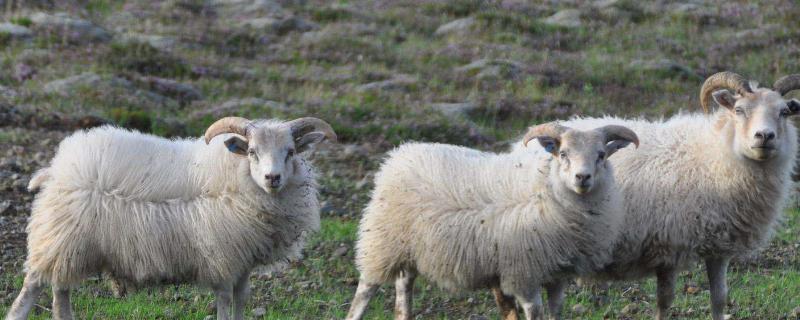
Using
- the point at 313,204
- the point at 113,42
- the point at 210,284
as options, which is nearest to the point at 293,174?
the point at 313,204

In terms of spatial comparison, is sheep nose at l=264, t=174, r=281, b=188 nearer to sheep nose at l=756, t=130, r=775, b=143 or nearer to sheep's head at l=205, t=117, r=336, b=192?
sheep's head at l=205, t=117, r=336, b=192

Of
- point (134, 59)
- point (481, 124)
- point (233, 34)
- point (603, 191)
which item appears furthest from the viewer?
point (233, 34)

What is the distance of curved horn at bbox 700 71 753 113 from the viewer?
29.0 ft

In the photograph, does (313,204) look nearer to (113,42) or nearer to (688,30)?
(113,42)

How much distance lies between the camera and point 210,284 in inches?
319

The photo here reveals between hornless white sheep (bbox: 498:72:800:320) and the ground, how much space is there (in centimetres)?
82

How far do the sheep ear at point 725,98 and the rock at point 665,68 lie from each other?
1342cm

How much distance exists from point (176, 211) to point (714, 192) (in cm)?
426

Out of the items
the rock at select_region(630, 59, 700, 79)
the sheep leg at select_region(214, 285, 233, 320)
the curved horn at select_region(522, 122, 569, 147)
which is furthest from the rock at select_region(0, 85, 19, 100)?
the rock at select_region(630, 59, 700, 79)

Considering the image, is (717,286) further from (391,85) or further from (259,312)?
(391,85)

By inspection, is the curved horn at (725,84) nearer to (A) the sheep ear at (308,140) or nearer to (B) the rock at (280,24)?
(A) the sheep ear at (308,140)

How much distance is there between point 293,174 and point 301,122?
424 millimetres

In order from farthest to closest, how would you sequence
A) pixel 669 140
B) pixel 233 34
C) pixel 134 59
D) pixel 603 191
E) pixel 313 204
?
pixel 233 34 < pixel 134 59 < pixel 669 140 < pixel 313 204 < pixel 603 191

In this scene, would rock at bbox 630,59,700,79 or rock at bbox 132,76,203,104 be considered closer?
rock at bbox 132,76,203,104
